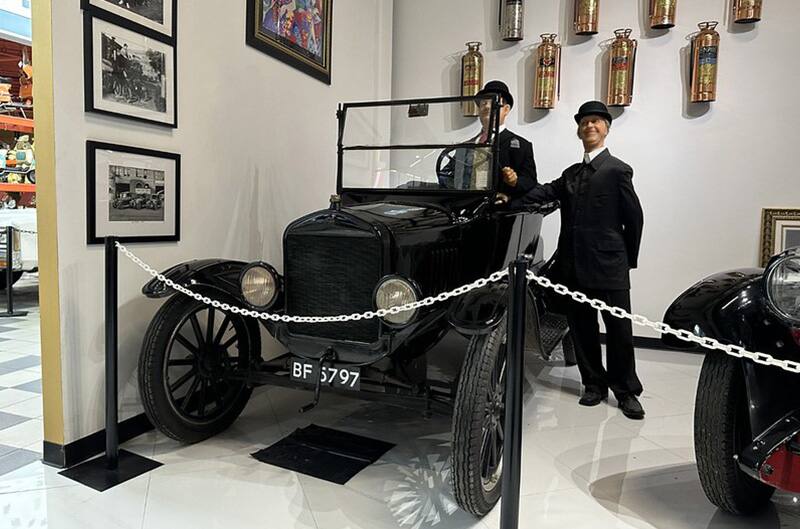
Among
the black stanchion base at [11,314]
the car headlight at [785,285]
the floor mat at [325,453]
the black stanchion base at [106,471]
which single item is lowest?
the black stanchion base at [106,471]

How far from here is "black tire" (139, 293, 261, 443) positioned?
246 cm

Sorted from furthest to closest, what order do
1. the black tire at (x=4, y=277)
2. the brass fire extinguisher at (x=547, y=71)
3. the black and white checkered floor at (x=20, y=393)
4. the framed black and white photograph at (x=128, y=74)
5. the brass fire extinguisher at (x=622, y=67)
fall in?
the black tire at (x=4, y=277) < the brass fire extinguisher at (x=547, y=71) < the brass fire extinguisher at (x=622, y=67) < the black and white checkered floor at (x=20, y=393) < the framed black and white photograph at (x=128, y=74)

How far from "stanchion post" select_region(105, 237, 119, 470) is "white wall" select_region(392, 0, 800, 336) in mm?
3867

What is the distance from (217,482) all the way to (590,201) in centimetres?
236

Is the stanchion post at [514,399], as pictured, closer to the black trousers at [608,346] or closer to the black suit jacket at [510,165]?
the black suit jacket at [510,165]

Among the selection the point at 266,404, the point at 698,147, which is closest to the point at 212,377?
the point at 266,404

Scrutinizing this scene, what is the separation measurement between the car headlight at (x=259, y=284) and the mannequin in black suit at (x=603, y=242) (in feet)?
5.73

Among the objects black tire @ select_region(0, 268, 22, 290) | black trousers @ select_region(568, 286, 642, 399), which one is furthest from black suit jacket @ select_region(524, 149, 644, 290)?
black tire @ select_region(0, 268, 22, 290)

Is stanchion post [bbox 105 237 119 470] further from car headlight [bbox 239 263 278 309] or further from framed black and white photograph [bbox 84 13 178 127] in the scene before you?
framed black and white photograph [bbox 84 13 178 127]

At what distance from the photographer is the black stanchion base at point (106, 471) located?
2240 millimetres

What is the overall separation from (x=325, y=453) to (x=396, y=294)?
2.94 ft

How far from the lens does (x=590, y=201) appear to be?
10.4 ft

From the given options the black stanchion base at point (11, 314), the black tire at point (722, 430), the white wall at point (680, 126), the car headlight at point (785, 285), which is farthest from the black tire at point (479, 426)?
the black stanchion base at point (11, 314)

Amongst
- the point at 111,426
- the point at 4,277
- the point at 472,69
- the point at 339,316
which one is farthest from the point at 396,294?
the point at 4,277
